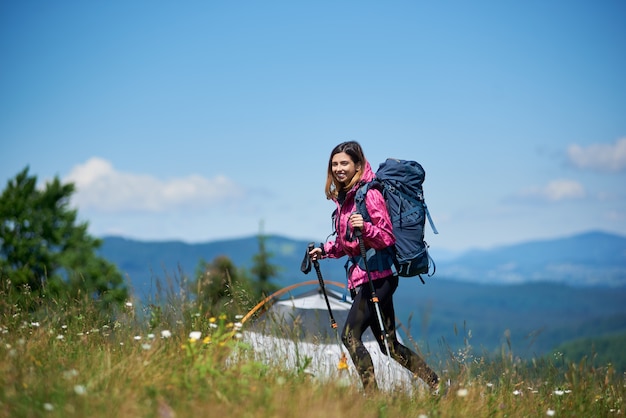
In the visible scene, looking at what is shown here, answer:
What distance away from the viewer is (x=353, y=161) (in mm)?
5785

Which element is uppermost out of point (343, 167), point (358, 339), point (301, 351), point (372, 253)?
point (343, 167)

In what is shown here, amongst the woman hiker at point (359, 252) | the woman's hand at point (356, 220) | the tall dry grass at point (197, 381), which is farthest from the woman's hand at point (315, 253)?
the tall dry grass at point (197, 381)

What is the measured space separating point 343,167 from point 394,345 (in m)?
1.70

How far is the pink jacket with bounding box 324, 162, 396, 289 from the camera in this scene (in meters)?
5.46

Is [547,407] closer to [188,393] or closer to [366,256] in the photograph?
[366,256]

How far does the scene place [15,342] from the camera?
4.90 m

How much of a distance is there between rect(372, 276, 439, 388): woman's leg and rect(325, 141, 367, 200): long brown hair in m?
0.93

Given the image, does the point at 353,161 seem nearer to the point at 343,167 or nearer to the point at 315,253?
the point at 343,167

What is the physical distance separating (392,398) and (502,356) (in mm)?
1899

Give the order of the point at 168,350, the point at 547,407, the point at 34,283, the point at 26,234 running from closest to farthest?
1. the point at 168,350
2. the point at 547,407
3. the point at 34,283
4. the point at 26,234

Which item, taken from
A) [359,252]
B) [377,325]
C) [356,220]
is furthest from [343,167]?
[377,325]

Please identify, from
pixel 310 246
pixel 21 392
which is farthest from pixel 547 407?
pixel 21 392

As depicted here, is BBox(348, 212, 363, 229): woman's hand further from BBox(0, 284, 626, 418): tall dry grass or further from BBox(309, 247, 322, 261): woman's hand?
BBox(0, 284, 626, 418): tall dry grass

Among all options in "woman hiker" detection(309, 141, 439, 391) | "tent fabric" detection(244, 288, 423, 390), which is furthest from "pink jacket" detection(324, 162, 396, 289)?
"tent fabric" detection(244, 288, 423, 390)
